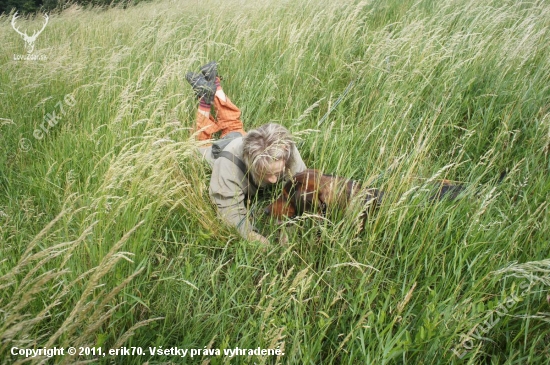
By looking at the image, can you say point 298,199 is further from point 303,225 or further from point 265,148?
point 265,148

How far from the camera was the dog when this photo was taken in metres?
1.87

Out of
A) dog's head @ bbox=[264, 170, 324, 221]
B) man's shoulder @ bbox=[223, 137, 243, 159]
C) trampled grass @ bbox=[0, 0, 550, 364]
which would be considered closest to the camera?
trampled grass @ bbox=[0, 0, 550, 364]

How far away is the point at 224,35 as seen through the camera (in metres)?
4.38

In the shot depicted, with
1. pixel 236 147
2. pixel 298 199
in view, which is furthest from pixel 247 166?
pixel 298 199

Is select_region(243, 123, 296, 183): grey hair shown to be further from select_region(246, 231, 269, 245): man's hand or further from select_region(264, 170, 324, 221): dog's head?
select_region(246, 231, 269, 245): man's hand

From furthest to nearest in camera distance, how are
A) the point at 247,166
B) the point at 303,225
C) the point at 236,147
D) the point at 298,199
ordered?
the point at 236,147 < the point at 247,166 < the point at 298,199 < the point at 303,225

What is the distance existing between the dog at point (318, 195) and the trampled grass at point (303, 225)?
0.09 metres

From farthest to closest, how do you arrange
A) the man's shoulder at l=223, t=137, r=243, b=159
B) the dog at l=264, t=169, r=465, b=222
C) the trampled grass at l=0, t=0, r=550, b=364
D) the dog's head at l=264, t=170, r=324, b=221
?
the man's shoulder at l=223, t=137, r=243, b=159, the dog's head at l=264, t=170, r=324, b=221, the dog at l=264, t=169, r=465, b=222, the trampled grass at l=0, t=0, r=550, b=364

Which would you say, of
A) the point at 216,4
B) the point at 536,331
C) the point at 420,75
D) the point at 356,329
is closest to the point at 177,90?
the point at 420,75

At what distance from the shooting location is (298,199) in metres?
2.05

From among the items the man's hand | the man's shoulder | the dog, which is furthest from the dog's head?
the man's shoulder

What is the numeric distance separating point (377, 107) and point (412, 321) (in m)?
1.86

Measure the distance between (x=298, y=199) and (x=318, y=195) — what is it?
0.12 metres

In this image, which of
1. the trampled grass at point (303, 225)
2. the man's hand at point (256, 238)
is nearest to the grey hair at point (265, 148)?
the trampled grass at point (303, 225)
